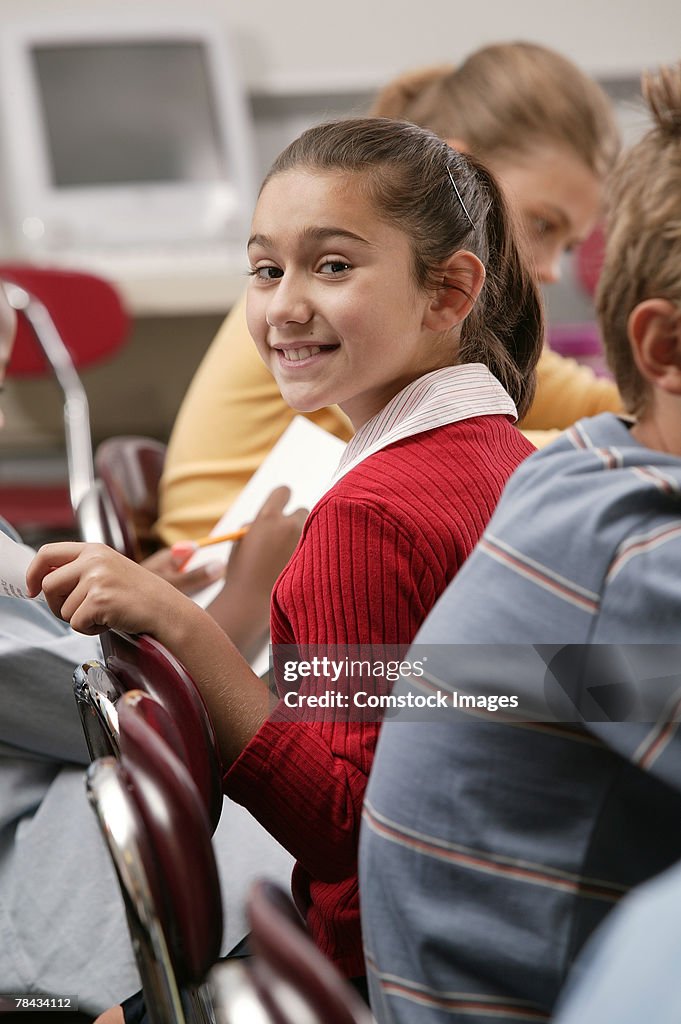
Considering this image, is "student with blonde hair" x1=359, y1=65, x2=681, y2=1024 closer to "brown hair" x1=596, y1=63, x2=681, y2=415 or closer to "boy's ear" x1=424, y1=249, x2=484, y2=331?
"brown hair" x1=596, y1=63, x2=681, y2=415

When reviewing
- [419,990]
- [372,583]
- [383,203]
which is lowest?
[419,990]

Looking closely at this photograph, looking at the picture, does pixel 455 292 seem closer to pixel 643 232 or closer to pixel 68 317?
pixel 643 232

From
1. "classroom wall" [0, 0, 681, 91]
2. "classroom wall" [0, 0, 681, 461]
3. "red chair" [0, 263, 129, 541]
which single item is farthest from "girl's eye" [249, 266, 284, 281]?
"classroom wall" [0, 0, 681, 91]

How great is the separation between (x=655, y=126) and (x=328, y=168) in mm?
199

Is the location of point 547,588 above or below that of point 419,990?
above

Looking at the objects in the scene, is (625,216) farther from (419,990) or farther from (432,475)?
(419,990)

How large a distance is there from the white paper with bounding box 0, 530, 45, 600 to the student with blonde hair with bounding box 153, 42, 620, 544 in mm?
425

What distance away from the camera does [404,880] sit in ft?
1.69

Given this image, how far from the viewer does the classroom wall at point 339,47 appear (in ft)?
9.92

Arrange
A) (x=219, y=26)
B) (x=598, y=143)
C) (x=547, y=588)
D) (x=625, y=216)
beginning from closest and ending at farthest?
(x=547, y=588) → (x=625, y=216) → (x=598, y=143) → (x=219, y=26)

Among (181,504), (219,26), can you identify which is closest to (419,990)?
(181,504)

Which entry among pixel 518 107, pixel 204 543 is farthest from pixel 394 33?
pixel 204 543

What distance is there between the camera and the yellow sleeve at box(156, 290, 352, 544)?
3.61 feet

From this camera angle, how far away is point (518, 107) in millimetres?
1176
